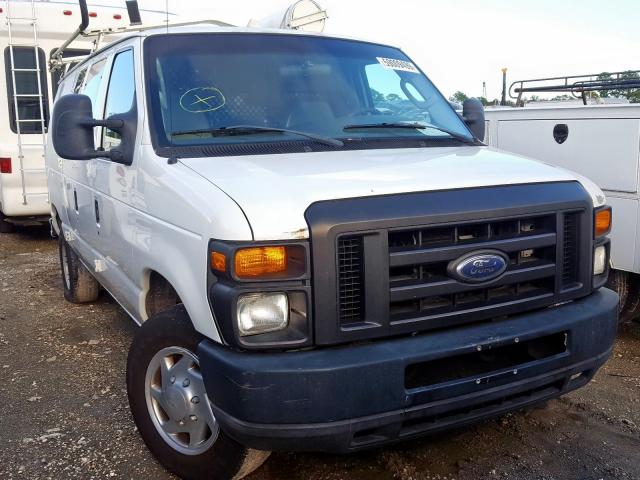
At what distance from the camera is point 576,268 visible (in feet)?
9.97

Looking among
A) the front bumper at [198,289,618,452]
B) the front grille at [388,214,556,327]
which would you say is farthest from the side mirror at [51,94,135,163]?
the front grille at [388,214,556,327]

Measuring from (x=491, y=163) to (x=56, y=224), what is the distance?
4590 millimetres

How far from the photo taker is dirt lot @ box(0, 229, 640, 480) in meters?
3.19

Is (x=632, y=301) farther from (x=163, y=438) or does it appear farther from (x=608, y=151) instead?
(x=163, y=438)

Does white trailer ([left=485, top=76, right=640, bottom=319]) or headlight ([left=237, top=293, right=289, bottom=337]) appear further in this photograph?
white trailer ([left=485, top=76, right=640, bottom=319])

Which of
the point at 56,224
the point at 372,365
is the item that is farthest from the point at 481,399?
the point at 56,224

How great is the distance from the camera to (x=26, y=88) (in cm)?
909

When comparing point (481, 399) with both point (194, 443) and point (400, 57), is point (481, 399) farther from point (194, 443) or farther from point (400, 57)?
point (400, 57)

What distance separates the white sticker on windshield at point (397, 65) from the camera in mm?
4215

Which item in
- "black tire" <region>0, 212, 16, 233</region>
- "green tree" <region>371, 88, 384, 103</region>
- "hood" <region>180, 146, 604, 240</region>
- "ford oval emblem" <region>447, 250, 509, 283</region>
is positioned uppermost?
"green tree" <region>371, 88, 384, 103</region>

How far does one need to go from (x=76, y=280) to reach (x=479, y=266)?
171 inches

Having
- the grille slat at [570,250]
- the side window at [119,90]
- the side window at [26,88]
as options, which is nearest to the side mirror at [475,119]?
the grille slat at [570,250]

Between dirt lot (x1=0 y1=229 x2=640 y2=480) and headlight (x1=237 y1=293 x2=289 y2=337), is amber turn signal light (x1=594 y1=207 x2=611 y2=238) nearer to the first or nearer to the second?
dirt lot (x1=0 y1=229 x2=640 y2=480)

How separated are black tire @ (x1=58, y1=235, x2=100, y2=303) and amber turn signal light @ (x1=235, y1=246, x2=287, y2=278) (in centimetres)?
381
